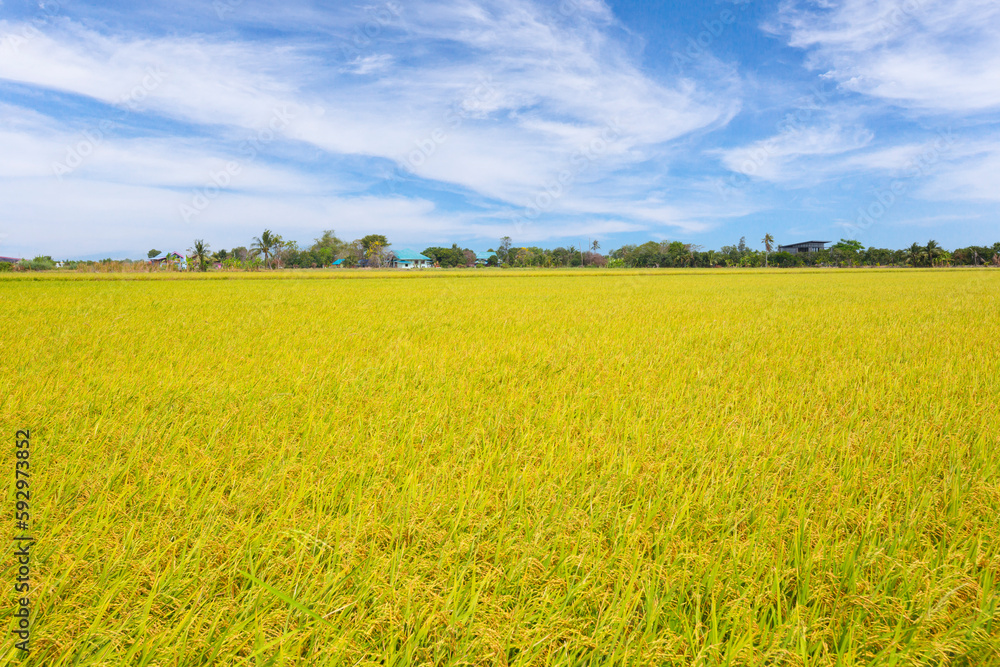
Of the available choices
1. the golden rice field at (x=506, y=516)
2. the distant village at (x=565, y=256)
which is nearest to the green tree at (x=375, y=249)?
the distant village at (x=565, y=256)

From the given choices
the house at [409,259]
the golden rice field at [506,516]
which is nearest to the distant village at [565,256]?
the house at [409,259]

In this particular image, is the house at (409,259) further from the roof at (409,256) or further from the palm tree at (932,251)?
the palm tree at (932,251)

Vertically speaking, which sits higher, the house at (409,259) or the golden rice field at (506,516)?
the house at (409,259)

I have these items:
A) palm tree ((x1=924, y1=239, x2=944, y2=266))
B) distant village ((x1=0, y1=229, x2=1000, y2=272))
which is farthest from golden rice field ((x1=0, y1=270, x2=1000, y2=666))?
palm tree ((x1=924, y1=239, x2=944, y2=266))

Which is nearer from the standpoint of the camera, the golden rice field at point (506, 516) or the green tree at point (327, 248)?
the golden rice field at point (506, 516)

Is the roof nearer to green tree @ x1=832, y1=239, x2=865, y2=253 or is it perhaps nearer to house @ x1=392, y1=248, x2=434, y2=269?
house @ x1=392, y1=248, x2=434, y2=269

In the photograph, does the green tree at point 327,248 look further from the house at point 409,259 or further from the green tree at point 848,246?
the green tree at point 848,246

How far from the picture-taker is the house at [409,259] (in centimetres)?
10662

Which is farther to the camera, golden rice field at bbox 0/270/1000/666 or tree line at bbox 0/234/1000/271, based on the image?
tree line at bbox 0/234/1000/271

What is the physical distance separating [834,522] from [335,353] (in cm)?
538

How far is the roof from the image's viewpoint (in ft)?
352

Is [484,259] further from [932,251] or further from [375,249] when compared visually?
[932,251]

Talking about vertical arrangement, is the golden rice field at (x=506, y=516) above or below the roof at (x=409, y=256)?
below

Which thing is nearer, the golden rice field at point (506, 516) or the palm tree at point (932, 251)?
the golden rice field at point (506, 516)
